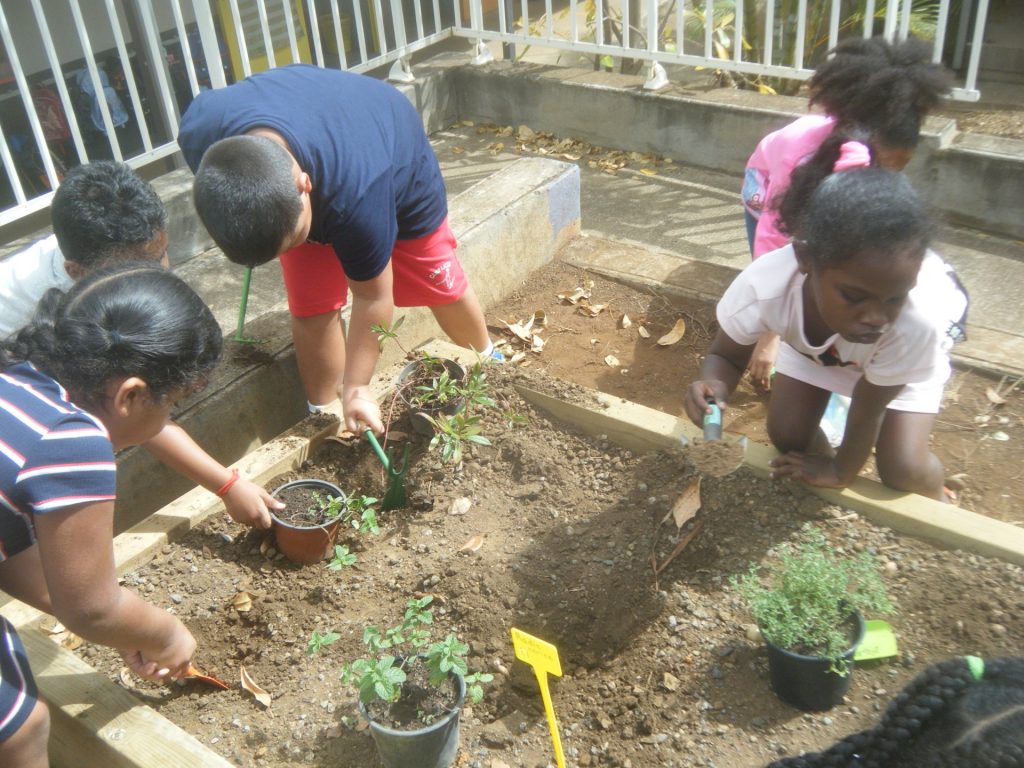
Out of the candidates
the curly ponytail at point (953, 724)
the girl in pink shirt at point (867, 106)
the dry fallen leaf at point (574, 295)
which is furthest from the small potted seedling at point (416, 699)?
the dry fallen leaf at point (574, 295)

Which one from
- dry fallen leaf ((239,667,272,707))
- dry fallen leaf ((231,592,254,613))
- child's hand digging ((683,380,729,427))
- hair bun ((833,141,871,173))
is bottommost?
dry fallen leaf ((239,667,272,707))

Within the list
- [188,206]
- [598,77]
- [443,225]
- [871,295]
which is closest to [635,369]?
[443,225]

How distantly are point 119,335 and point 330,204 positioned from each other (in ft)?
3.34

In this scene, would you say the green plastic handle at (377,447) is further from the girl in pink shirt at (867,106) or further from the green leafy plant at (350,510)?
the girl in pink shirt at (867,106)

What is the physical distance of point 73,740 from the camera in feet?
6.95

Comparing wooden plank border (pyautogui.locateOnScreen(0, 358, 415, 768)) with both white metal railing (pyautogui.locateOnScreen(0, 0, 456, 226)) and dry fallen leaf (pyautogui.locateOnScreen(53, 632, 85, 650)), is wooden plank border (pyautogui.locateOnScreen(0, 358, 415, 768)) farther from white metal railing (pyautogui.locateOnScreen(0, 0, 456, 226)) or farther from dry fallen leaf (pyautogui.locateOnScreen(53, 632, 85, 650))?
white metal railing (pyautogui.locateOnScreen(0, 0, 456, 226))

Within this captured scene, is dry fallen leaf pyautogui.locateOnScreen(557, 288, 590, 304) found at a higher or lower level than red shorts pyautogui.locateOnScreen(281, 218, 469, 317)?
lower

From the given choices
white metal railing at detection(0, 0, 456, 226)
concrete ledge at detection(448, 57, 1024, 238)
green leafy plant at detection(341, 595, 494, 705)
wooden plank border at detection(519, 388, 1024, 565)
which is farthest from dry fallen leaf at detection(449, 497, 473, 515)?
concrete ledge at detection(448, 57, 1024, 238)

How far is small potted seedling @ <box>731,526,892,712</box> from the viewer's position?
2043 mm

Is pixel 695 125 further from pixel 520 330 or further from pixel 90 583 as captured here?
pixel 90 583

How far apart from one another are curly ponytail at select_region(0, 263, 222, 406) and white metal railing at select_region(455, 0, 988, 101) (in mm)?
3994

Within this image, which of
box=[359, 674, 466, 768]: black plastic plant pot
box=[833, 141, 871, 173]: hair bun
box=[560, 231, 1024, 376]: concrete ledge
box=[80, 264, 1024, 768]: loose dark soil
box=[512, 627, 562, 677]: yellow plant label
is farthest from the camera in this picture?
box=[560, 231, 1024, 376]: concrete ledge

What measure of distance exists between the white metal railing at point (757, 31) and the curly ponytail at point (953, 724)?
4135 mm

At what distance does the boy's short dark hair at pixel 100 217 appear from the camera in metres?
2.64
